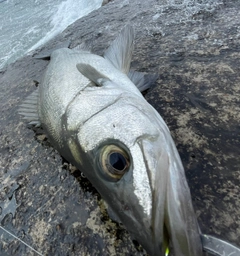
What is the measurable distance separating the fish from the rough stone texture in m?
0.27

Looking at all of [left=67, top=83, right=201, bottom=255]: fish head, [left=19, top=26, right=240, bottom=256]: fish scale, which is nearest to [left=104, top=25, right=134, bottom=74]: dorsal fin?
[left=19, top=26, right=240, bottom=256]: fish scale

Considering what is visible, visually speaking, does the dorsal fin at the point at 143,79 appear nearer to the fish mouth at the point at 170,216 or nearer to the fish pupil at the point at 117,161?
the fish pupil at the point at 117,161

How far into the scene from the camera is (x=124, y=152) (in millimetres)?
1539

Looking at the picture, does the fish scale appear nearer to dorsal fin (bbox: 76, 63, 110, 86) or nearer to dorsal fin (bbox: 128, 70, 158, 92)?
dorsal fin (bbox: 76, 63, 110, 86)

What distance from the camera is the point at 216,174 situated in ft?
6.22

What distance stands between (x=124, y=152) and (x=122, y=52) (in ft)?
5.68

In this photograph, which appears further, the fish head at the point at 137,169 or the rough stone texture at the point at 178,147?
the rough stone texture at the point at 178,147

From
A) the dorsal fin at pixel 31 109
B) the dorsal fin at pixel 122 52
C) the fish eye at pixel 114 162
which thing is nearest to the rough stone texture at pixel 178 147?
the dorsal fin at pixel 31 109

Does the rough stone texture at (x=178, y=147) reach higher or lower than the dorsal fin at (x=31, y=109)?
lower

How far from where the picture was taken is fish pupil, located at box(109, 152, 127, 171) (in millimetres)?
1494

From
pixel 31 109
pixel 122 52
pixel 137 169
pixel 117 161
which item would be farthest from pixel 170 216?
pixel 122 52

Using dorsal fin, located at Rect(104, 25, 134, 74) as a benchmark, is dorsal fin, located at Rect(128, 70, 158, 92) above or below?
below

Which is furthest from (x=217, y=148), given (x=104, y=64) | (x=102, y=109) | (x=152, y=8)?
(x=152, y=8)

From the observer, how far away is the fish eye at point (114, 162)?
4.90ft
